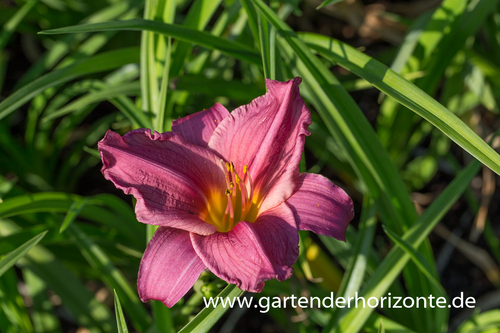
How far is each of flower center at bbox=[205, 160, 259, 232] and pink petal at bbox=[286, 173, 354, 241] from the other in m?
0.12

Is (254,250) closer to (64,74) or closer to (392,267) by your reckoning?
(392,267)

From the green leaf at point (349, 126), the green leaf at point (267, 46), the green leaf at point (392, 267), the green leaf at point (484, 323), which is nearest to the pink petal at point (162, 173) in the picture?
the green leaf at point (267, 46)

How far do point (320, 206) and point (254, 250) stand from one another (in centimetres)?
18

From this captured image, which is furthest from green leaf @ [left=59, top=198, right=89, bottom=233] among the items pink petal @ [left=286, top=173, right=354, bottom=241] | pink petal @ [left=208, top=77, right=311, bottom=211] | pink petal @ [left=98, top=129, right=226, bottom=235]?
pink petal @ [left=286, top=173, right=354, bottom=241]

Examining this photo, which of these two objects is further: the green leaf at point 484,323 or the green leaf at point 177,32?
the green leaf at point 484,323

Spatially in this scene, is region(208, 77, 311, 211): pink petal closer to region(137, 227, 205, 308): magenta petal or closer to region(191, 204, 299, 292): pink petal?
region(191, 204, 299, 292): pink petal

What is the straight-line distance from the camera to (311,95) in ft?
3.71

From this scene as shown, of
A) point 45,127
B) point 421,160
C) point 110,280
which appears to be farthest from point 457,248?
point 45,127

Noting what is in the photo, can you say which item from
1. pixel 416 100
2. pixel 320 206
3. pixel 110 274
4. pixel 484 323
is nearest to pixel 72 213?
pixel 110 274

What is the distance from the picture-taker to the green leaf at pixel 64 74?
1.04 metres

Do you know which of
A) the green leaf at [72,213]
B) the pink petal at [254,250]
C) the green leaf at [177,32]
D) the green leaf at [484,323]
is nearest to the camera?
the pink petal at [254,250]

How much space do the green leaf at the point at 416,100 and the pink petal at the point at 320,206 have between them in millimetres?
244

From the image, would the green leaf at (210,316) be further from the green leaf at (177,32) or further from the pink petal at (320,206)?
the green leaf at (177,32)

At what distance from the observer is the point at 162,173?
0.87 metres
